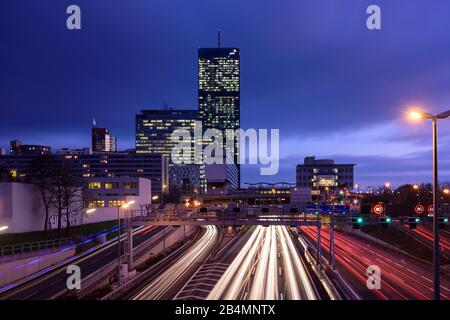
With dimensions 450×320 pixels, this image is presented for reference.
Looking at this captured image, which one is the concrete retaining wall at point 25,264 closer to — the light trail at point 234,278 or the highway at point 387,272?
the light trail at point 234,278

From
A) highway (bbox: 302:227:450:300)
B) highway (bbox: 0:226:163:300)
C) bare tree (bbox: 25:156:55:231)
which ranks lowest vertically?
highway (bbox: 302:227:450:300)

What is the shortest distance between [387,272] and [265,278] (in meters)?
13.5

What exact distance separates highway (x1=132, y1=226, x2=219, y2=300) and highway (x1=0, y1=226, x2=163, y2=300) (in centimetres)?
584

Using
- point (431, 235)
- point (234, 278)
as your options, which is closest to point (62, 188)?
point (234, 278)

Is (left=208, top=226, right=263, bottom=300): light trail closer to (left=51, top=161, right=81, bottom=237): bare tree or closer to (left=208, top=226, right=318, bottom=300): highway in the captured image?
(left=208, top=226, right=318, bottom=300): highway

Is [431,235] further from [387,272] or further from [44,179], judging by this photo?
[44,179]

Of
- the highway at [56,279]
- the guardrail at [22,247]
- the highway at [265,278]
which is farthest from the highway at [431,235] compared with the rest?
the guardrail at [22,247]

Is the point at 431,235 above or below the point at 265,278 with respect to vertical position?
below

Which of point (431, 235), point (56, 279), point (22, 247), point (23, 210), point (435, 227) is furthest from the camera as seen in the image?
point (431, 235)

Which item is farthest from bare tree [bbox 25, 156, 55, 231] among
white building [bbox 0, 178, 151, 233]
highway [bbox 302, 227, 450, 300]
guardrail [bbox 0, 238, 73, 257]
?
highway [bbox 302, 227, 450, 300]

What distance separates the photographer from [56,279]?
32.0 m

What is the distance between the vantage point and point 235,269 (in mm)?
38781

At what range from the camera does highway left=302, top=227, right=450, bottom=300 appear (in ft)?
98.8
